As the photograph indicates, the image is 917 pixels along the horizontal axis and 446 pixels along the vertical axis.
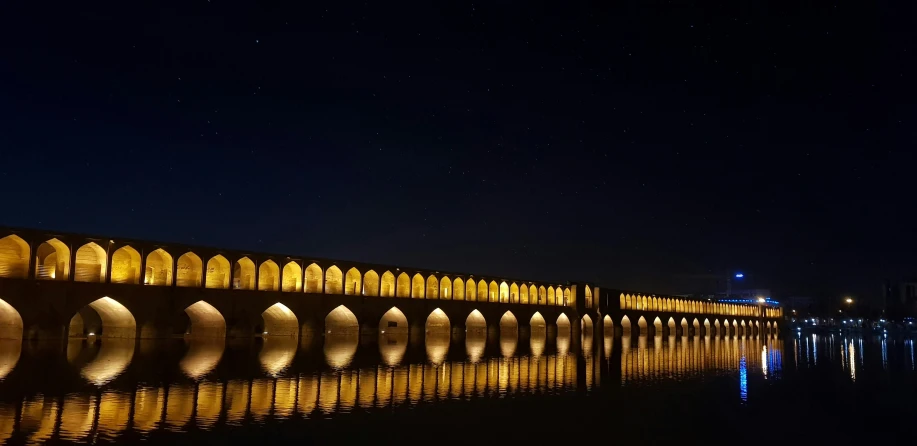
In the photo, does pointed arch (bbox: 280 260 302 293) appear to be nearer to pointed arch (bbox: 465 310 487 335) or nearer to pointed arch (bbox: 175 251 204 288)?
pointed arch (bbox: 175 251 204 288)

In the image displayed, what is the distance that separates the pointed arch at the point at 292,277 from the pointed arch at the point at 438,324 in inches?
321

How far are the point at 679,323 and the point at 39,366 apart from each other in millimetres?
47878

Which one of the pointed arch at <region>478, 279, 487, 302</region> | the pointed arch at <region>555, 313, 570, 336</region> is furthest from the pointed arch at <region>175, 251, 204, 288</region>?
the pointed arch at <region>555, 313, 570, 336</region>

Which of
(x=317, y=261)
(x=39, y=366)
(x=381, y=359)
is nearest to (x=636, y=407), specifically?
(x=381, y=359)

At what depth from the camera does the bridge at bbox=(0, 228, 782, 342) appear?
19922 mm

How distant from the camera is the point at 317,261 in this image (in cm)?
2780

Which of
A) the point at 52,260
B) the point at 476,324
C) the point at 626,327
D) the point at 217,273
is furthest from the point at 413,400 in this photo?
the point at 626,327

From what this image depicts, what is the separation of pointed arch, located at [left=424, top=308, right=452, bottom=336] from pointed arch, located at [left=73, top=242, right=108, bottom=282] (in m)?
15.7

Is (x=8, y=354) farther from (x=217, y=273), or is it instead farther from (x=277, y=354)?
(x=217, y=273)

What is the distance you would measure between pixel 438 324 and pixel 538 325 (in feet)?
27.3

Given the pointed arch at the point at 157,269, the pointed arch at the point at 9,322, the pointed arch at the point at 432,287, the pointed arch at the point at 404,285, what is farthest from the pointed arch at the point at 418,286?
the pointed arch at the point at 9,322

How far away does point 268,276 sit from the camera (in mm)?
26969

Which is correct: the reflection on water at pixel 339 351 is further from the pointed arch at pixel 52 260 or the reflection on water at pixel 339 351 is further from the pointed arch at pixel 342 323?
the pointed arch at pixel 52 260

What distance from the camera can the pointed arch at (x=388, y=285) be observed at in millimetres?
31406
